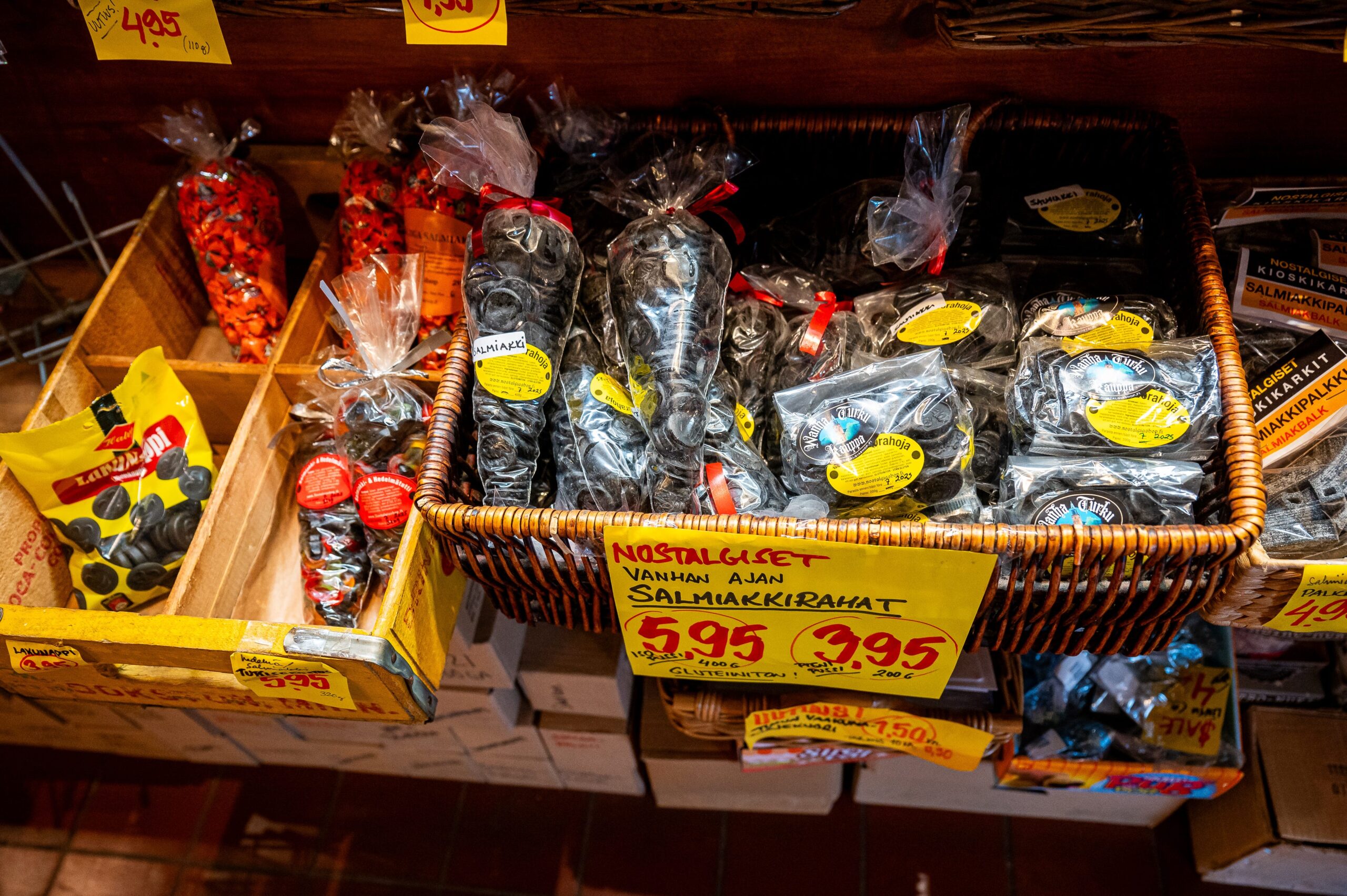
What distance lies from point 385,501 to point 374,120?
57 cm

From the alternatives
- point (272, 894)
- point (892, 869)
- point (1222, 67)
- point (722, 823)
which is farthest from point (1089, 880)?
point (272, 894)

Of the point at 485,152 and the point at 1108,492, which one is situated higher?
the point at 485,152

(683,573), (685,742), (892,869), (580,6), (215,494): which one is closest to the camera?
(683,573)

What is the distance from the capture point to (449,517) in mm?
885

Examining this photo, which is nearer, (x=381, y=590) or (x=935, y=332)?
(x=935, y=332)

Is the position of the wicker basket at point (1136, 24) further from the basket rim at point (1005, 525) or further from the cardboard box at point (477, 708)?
the cardboard box at point (477, 708)

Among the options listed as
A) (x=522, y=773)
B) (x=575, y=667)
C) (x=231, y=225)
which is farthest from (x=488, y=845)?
(x=231, y=225)

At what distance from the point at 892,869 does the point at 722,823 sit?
0.37 meters

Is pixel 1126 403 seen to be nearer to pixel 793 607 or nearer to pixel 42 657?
pixel 793 607

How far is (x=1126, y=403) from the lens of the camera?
3.13 ft

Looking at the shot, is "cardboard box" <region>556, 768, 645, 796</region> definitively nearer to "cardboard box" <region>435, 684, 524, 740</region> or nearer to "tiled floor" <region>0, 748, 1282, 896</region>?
"tiled floor" <region>0, 748, 1282, 896</region>

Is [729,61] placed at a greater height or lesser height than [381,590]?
greater

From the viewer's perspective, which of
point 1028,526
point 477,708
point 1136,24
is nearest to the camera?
point 1028,526

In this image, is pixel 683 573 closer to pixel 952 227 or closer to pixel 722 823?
pixel 952 227
